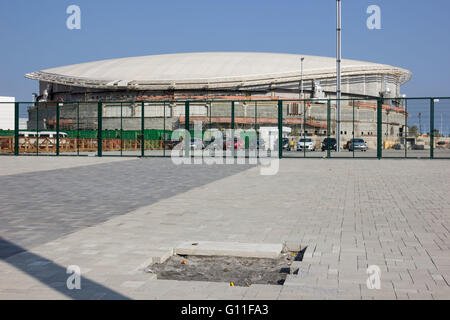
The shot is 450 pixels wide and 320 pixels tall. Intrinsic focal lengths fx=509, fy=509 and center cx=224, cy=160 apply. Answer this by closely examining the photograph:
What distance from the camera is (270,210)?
8.62 m

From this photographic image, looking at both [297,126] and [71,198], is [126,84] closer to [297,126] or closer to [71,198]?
[297,126]

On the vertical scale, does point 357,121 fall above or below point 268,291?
above

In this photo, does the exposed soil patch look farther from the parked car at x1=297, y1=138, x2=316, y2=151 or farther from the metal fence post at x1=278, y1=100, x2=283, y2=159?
the parked car at x1=297, y1=138, x2=316, y2=151

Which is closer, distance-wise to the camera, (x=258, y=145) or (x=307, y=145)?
(x=258, y=145)

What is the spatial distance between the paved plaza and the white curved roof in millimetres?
67015

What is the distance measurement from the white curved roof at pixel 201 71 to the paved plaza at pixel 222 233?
67015 millimetres

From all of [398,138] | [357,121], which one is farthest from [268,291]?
[357,121]

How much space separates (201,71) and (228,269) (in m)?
79.1

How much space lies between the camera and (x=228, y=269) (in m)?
5.09

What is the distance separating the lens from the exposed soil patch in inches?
187

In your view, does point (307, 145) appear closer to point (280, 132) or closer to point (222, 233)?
point (280, 132)

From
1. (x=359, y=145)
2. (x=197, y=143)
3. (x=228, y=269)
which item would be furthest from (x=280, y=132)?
(x=228, y=269)
